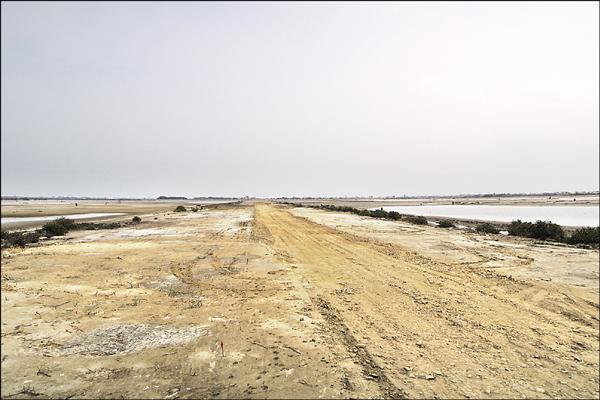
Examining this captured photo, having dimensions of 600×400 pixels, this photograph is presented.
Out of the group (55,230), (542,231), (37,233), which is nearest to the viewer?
(542,231)

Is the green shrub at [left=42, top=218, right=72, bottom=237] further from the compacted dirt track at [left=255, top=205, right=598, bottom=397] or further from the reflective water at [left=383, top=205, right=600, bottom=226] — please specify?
the reflective water at [left=383, top=205, right=600, bottom=226]

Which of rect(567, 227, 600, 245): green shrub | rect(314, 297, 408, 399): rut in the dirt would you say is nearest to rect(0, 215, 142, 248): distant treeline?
rect(314, 297, 408, 399): rut in the dirt

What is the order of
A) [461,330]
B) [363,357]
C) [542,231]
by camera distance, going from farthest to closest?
[542,231]
[461,330]
[363,357]

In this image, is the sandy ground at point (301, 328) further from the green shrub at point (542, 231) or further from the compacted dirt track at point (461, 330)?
the green shrub at point (542, 231)

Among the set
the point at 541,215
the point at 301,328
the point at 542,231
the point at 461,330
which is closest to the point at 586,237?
the point at 542,231

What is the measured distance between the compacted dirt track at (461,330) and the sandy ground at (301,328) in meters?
0.03

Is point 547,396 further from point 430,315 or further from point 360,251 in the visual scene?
point 360,251

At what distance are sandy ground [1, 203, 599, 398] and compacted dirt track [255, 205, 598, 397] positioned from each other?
0.03 m

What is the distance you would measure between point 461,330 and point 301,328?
270 centimetres

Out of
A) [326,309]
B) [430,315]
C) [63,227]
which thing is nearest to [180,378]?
[326,309]

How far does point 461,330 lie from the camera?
20.9ft

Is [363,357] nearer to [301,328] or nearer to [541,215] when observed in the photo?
[301,328]

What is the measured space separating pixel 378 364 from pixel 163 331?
355 cm

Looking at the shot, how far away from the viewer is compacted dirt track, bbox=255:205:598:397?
480 cm
